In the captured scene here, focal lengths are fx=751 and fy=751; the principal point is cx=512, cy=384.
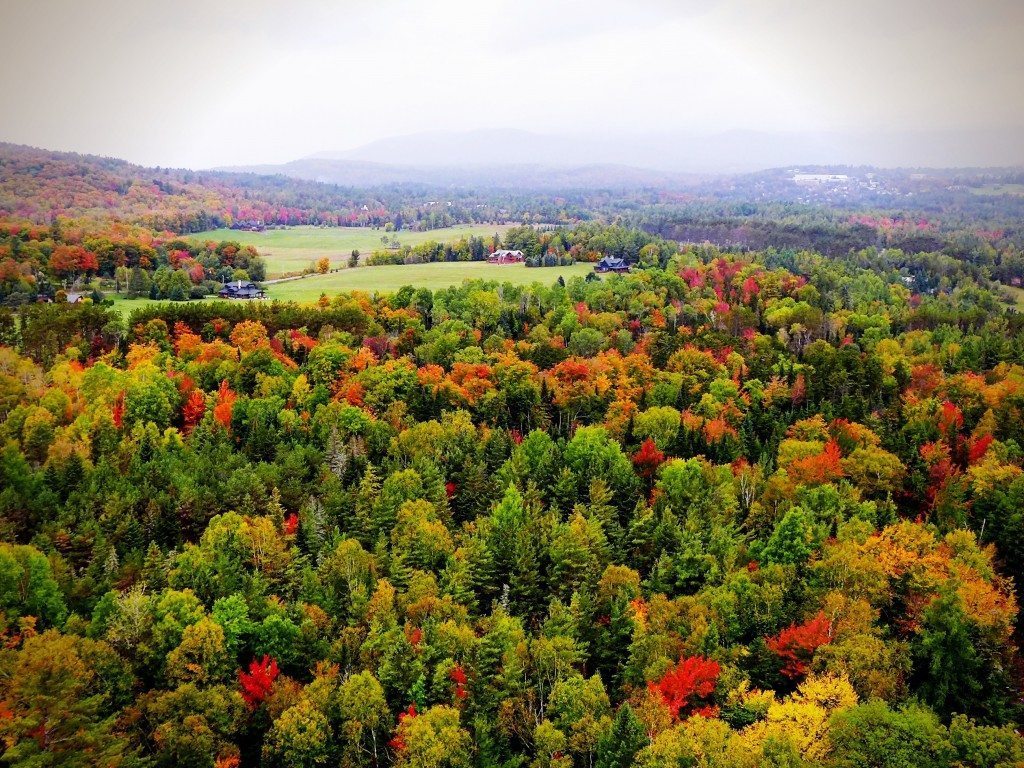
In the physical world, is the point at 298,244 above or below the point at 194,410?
above

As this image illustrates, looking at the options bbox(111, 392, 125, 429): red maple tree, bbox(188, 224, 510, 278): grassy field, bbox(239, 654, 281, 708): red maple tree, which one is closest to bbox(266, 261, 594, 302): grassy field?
bbox(188, 224, 510, 278): grassy field

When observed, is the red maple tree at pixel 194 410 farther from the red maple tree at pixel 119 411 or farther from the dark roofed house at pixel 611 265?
the dark roofed house at pixel 611 265

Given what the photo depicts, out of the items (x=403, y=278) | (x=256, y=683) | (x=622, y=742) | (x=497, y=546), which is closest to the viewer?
(x=622, y=742)

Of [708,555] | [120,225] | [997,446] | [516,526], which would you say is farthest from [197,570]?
[120,225]

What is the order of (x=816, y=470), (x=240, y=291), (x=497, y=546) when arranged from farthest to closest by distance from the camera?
(x=240, y=291) < (x=816, y=470) < (x=497, y=546)

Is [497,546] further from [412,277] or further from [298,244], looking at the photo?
[298,244]

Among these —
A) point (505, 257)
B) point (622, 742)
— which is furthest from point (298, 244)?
point (622, 742)

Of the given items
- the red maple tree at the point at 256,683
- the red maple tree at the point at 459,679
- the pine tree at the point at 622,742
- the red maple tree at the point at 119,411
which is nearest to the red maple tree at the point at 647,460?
the red maple tree at the point at 459,679
